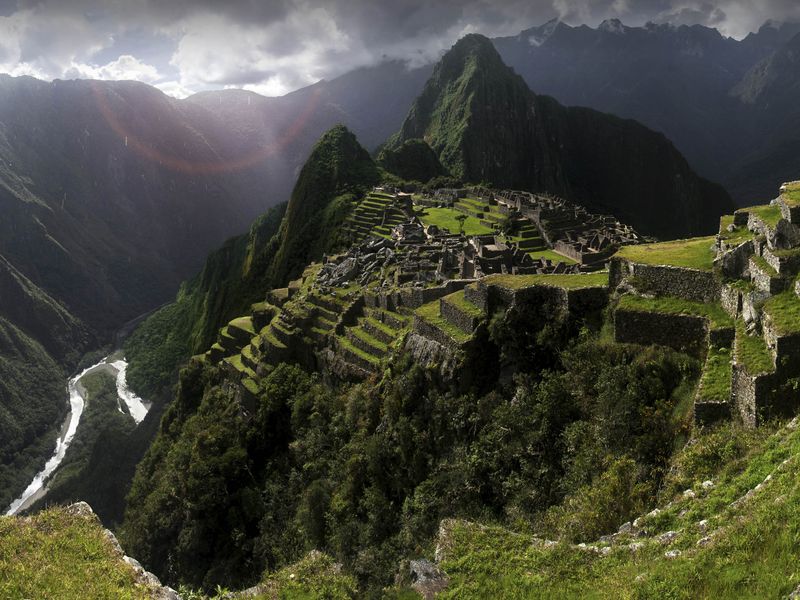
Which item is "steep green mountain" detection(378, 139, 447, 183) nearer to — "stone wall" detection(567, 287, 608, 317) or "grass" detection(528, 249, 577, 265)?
"grass" detection(528, 249, 577, 265)

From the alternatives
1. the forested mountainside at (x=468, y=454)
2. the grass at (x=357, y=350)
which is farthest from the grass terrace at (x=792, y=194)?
the grass at (x=357, y=350)

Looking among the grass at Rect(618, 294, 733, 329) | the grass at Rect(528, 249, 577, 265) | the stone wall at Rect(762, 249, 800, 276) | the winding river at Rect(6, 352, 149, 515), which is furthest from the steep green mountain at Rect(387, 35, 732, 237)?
the stone wall at Rect(762, 249, 800, 276)

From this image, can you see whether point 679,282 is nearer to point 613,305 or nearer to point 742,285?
point 742,285

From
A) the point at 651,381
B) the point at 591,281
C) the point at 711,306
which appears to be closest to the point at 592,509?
the point at 651,381

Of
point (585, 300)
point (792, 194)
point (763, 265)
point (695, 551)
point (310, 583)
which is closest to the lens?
point (695, 551)

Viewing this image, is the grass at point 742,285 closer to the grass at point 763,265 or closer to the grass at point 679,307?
the grass at point 763,265

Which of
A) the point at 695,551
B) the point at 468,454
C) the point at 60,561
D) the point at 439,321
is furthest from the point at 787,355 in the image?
the point at 60,561
